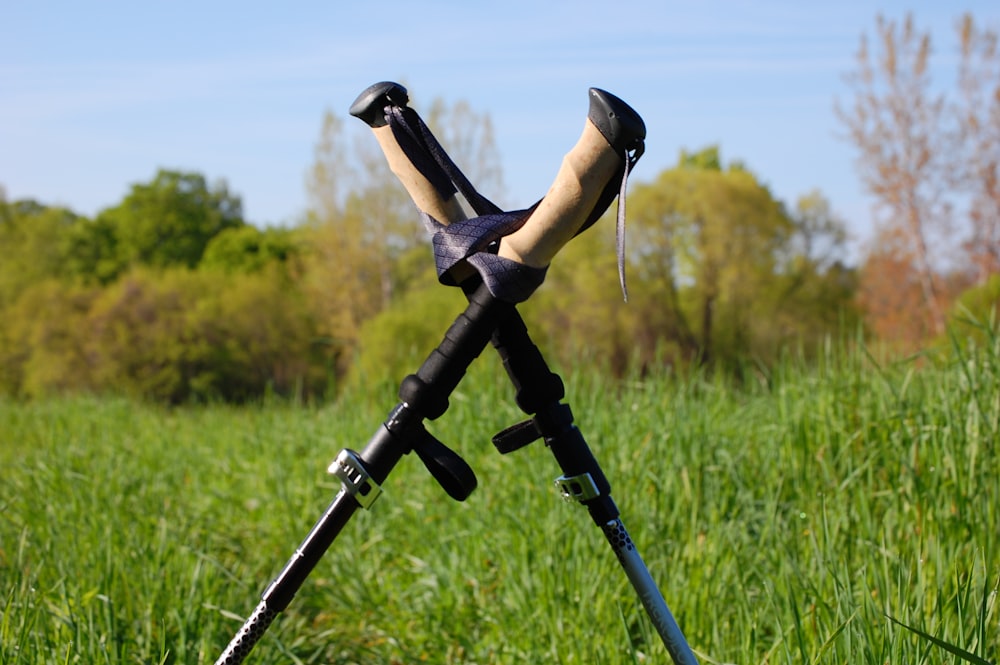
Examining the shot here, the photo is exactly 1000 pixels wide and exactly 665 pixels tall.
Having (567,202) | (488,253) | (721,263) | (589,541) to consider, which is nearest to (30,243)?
(721,263)

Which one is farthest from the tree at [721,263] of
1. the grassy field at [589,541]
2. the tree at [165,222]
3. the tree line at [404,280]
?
the grassy field at [589,541]

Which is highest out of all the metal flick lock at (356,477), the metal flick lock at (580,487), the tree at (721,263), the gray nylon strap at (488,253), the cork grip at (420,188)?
the tree at (721,263)

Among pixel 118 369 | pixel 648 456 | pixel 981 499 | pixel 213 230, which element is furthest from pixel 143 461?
pixel 213 230

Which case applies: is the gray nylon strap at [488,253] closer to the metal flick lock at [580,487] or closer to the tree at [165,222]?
the metal flick lock at [580,487]

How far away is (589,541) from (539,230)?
5.37ft

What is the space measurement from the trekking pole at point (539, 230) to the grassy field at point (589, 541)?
0.49 meters

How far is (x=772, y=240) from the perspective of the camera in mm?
20281

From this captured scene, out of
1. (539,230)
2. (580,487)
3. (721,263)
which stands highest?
(721,263)

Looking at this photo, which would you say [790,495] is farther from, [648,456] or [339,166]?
[339,166]

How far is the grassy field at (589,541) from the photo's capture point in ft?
6.70

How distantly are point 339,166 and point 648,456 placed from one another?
62.6ft

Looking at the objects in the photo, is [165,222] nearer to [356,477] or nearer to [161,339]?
[161,339]

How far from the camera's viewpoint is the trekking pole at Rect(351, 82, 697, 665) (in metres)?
1.15

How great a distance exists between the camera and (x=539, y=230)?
1.19 metres
